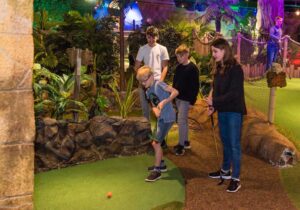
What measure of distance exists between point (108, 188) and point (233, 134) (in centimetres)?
152

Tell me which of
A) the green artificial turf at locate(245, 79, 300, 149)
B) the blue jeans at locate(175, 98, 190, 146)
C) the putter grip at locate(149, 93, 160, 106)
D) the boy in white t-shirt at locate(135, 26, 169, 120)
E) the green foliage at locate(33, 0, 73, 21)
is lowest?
the green artificial turf at locate(245, 79, 300, 149)

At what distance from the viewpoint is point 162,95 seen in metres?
5.11

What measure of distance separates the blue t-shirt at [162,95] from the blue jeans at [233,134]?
626 millimetres

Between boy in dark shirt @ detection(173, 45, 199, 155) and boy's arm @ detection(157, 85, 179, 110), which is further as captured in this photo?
boy in dark shirt @ detection(173, 45, 199, 155)

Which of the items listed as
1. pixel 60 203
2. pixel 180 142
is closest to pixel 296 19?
pixel 180 142

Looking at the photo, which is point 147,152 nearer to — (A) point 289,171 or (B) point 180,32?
(A) point 289,171

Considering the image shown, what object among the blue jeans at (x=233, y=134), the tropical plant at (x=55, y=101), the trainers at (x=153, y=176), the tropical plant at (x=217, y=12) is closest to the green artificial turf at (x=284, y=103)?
the blue jeans at (x=233, y=134)

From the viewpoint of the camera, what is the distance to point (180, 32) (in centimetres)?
1227

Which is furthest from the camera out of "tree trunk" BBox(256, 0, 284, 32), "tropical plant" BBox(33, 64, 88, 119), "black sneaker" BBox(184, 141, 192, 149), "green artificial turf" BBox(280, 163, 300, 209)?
"tree trunk" BBox(256, 0, 284, 32)

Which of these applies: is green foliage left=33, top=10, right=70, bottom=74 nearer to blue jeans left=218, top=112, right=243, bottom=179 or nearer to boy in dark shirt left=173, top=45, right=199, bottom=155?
boy in dark shirt left=173, top=45, right=199, bottom=155

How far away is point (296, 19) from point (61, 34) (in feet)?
83.0

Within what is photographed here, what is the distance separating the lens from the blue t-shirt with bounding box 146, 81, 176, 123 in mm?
5105

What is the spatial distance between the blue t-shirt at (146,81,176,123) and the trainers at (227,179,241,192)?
3.28 ft

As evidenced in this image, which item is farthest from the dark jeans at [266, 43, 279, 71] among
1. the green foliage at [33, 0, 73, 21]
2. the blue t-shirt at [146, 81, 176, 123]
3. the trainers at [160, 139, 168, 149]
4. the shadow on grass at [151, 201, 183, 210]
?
the green foliage at [33, 0, 73, 21]
